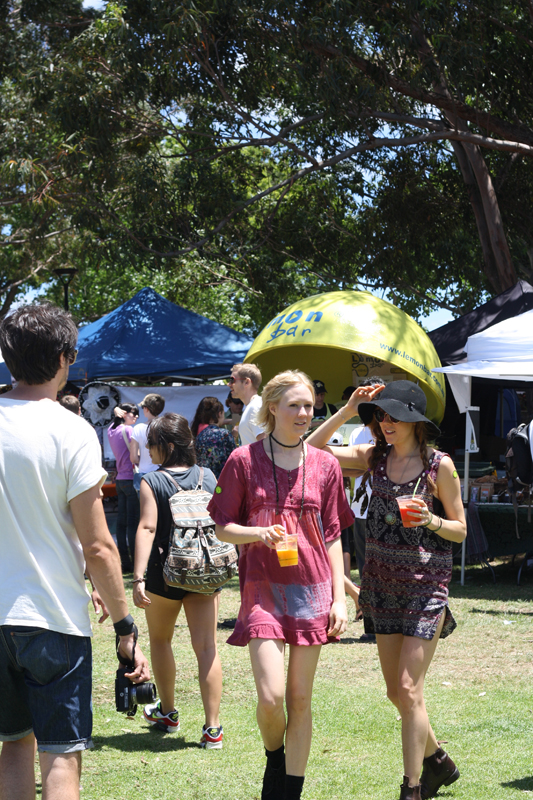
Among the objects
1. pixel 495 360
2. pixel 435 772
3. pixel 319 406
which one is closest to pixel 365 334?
pixel 319 406

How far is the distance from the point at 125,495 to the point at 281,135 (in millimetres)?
6085

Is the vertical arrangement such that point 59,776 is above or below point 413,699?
above

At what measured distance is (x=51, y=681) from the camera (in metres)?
2.54

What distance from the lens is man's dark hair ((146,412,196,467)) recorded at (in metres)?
4.70

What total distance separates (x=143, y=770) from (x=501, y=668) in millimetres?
2911

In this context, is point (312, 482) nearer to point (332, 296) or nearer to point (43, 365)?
point (43, 365)

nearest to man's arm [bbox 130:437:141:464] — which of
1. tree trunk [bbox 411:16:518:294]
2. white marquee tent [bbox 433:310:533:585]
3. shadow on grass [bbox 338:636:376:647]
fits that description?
white marquee tent [bbox 433:310:533:585]

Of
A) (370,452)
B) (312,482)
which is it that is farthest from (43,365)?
(370,452)

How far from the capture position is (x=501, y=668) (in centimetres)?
598

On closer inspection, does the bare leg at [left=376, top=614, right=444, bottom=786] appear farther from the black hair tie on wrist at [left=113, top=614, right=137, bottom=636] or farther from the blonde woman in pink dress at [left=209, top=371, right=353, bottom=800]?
the black hair tie on wrist at [left=113, top=614, right=137, bottom=636]

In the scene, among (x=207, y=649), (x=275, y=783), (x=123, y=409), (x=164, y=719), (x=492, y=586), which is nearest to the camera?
(x=275, y=783)

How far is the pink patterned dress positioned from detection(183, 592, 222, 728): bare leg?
128 centimetres

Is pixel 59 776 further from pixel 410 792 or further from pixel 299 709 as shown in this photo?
pixel 410 792

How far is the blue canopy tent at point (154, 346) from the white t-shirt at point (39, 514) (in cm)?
1027
